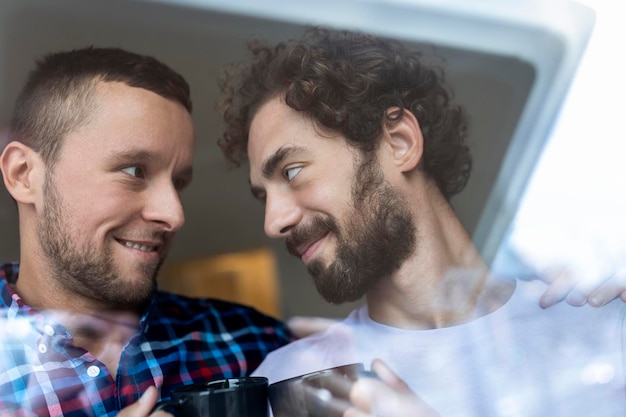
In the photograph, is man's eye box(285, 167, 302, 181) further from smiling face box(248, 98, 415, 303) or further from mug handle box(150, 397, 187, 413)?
mug handle box(150, 397, 187, 413)

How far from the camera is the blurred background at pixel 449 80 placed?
0.65 meters

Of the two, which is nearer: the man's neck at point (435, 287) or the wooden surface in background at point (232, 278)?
the man's neck at point (435, 287)

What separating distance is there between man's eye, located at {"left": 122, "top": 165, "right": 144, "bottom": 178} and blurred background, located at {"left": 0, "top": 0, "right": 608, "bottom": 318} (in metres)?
0.08

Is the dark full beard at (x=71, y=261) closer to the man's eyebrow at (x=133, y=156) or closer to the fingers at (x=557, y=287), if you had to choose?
the man's eyebrow at (x=133, y=156)

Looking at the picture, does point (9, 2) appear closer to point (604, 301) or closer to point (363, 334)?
point (363, 334)

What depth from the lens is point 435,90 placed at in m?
0.72

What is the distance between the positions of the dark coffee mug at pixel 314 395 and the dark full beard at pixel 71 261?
18 cm

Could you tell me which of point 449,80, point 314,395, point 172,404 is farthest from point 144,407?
point 449,80

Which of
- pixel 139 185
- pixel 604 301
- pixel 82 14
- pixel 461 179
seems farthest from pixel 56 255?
pixel 604 301

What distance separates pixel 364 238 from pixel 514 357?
7.1 inches

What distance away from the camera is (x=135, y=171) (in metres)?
0.62

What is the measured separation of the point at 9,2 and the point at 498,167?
515mm

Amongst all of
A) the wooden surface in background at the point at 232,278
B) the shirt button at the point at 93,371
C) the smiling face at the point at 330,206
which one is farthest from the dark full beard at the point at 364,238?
the shirt button at the point at 93,371

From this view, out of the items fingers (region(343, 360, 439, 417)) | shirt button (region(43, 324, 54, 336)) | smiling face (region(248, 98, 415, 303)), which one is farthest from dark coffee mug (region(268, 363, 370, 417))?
shirt button (region(43, 324, 54, 336))
